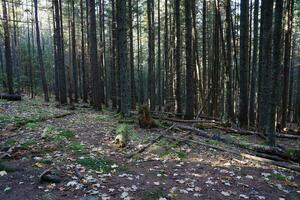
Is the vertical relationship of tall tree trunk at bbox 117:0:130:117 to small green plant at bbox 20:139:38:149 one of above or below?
above

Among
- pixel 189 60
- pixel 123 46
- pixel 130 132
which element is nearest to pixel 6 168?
pixel 130 132

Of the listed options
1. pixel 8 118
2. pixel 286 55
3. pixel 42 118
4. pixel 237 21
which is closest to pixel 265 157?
pixel 42 118

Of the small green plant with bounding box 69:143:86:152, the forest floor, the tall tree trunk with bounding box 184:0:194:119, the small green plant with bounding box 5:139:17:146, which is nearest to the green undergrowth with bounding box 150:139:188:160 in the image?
the forest floor

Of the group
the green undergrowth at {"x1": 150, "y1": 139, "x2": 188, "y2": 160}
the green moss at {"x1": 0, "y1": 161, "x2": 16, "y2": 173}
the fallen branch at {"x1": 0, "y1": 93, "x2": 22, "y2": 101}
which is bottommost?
the green undergrowth at {"x1": 150, "y1": 139, "x2": 188, "y2": 160}

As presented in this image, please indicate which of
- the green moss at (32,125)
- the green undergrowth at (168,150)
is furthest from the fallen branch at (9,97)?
the green undergrowth at (168,150)

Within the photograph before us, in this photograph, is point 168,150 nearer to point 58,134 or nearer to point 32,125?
point 58,134

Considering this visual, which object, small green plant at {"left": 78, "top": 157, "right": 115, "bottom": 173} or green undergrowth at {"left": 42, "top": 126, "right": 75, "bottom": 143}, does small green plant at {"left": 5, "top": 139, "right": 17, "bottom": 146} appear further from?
small green plant at {"left": 78, "top": 157, "right": 115, "bottom": 173}

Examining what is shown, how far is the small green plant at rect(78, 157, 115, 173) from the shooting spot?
634cm

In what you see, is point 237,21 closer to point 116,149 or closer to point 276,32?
point 276,32

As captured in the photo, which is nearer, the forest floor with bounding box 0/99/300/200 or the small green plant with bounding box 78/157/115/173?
the forest floor with bounding box 0/99/300/200

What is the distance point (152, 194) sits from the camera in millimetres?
5352

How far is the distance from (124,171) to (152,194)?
125 centimetres

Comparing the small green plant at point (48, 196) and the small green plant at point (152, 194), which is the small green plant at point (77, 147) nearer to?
the small green plant at point (48, 196)

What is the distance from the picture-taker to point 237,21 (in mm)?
24438
